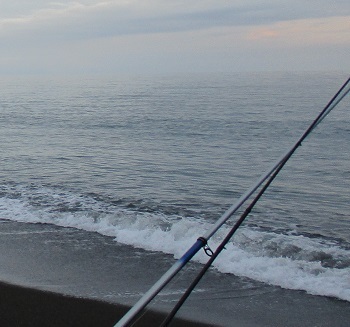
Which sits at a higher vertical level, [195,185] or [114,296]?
[114,296]

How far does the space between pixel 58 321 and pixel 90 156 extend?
484 inches

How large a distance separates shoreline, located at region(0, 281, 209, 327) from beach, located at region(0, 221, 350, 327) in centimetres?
1

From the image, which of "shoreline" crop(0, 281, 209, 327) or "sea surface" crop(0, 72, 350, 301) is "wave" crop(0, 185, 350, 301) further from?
"shoreline" crop(0, 281, 209, 327)

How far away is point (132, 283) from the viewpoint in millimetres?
6320

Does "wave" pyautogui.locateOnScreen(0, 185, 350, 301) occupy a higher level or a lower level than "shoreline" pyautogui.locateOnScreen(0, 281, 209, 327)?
lower

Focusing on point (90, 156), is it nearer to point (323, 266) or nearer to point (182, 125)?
point (182, 125)

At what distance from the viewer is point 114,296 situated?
5863 mm

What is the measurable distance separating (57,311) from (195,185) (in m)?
7.47

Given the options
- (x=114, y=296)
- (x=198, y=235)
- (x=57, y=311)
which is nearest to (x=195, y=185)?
(x=198, y=235)

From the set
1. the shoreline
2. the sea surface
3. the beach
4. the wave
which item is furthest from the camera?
the sea surface

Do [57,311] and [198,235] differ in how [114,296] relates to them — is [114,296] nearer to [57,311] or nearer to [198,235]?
[57,311]

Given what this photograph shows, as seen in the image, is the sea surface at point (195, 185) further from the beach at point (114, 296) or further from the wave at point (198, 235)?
the beach at point (114, 296)

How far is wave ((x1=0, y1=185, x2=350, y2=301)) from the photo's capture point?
6.55 metres

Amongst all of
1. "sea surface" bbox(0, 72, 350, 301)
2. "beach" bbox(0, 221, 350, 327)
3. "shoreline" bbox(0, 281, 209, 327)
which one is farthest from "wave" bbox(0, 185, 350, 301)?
"shoreline" bbox(0, 281, 209, 327)
